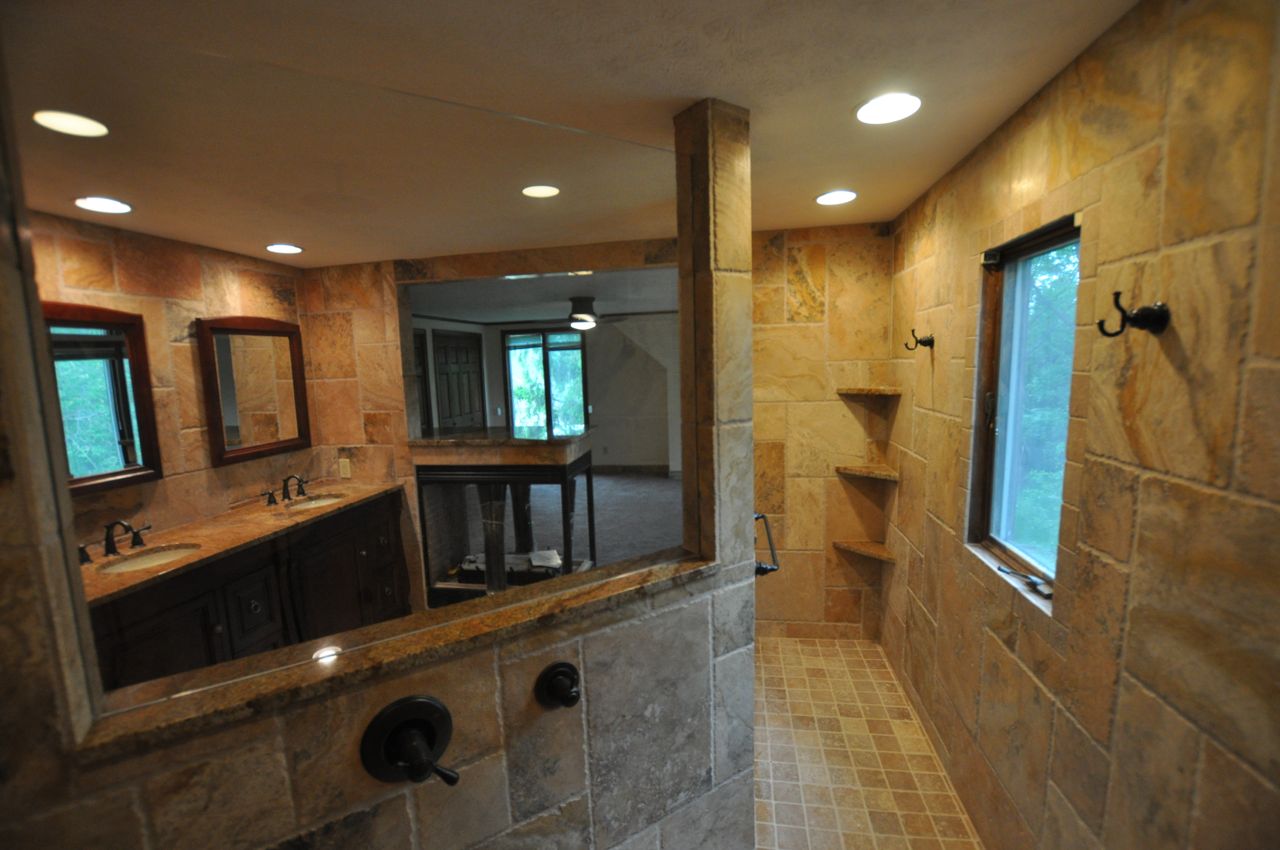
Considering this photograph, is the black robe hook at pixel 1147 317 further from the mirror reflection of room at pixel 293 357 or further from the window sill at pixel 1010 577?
the mirror reflection of room at pixel 293 357

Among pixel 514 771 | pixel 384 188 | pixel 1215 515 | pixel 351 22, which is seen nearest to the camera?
pixel 1215 515

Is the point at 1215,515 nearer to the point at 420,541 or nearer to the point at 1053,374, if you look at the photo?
the point at 1053,374

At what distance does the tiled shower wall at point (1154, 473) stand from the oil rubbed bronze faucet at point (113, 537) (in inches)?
74.7

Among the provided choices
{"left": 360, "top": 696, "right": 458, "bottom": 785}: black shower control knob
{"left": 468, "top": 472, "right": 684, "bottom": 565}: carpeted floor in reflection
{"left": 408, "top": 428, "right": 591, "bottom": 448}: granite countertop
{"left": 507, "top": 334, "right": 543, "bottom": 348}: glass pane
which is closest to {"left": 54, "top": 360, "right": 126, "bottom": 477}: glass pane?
{"left": 360, "top": 696, "right": 458, "bottom": 785}: black shower control knob

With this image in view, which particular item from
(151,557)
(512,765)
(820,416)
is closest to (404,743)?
(512,765)

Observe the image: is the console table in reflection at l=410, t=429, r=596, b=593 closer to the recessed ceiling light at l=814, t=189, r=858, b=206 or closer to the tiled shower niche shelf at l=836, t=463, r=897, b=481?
the tiled shower niche shelf at l=836, t=463, r=897, b=481

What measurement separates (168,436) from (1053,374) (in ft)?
7.51

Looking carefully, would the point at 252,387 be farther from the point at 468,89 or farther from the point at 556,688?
the point at 556,688

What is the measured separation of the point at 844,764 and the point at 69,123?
281 cm

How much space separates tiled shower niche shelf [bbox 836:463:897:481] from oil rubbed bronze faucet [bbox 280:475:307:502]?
7.95 feet

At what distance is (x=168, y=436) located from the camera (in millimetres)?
1235

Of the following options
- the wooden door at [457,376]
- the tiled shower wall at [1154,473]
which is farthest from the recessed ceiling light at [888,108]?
the wooden door at [457,376]

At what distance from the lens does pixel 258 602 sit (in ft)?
4.59

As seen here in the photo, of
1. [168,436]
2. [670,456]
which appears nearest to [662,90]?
[670,456]
